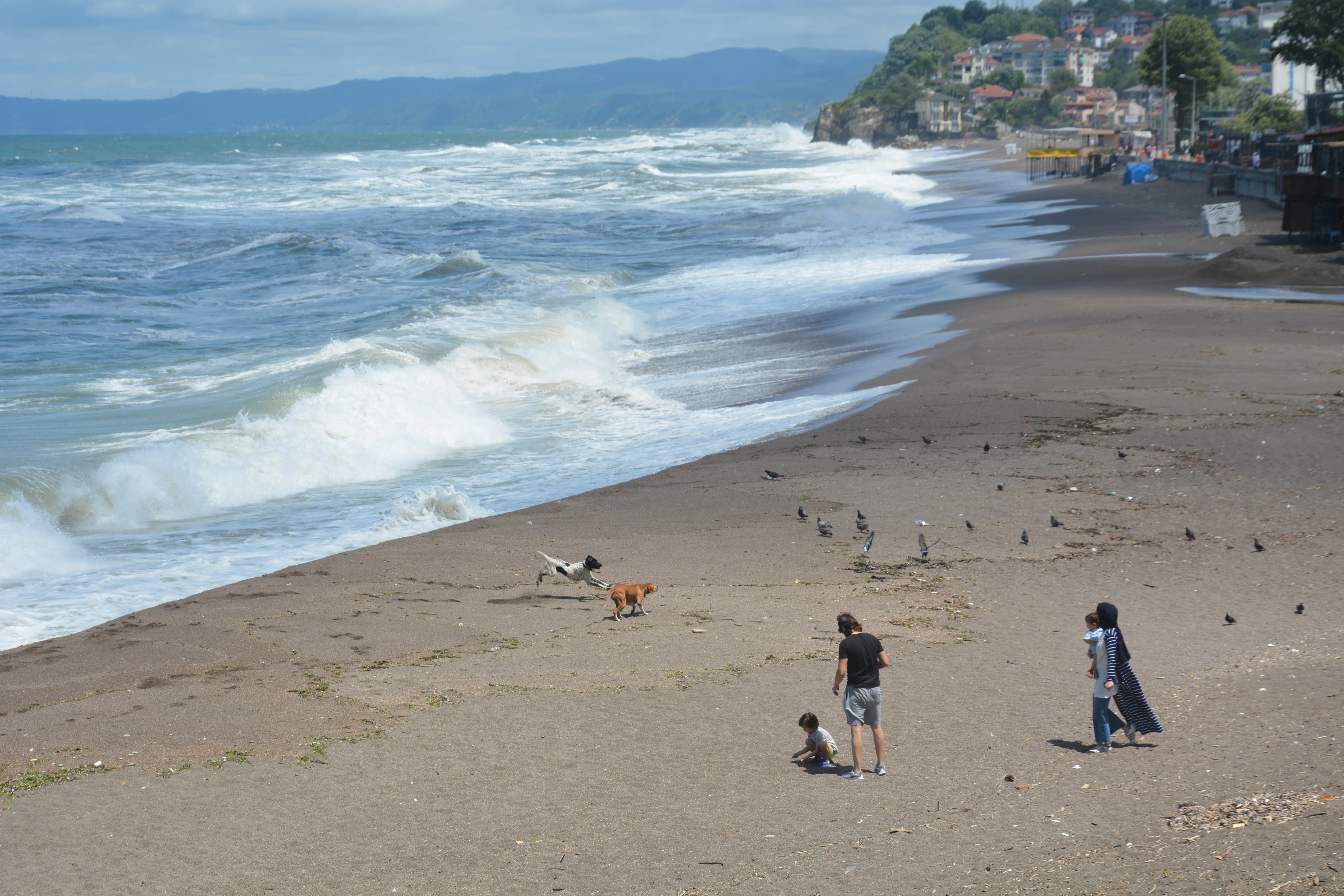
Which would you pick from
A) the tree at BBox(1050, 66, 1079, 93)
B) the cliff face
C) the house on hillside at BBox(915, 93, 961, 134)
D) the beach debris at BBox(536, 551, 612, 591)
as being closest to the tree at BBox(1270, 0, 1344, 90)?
the beach debris at BBox(536, 551, 612, 591)

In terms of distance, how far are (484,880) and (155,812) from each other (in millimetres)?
2382

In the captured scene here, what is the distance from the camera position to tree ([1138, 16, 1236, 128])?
265 feet

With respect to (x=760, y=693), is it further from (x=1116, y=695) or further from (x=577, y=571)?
(x=577, y=571)

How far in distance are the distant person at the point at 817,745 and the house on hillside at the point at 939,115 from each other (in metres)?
178

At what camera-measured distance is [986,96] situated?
19525 cm

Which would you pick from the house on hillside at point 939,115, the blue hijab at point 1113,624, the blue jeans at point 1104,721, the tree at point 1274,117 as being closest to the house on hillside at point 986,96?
the house on hillside at point 939,115

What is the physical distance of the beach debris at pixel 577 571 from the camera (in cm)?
1130

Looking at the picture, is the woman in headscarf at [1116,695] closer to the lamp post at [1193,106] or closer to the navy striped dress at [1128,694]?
the navy striped dress at [1128,694]

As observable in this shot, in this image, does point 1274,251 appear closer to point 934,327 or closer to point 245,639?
point 934,327

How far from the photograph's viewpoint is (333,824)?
708 cm

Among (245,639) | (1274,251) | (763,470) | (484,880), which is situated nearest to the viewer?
(484,880)

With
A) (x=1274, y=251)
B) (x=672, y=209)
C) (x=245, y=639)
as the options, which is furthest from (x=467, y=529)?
(x=672, y=209)

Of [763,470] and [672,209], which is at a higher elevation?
[672,209]

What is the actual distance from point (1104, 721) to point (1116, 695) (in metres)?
0.24
